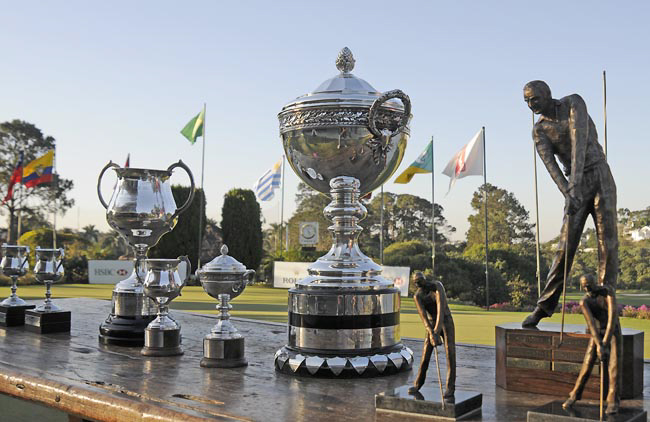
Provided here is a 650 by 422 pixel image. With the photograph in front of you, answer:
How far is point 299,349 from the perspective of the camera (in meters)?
2.76

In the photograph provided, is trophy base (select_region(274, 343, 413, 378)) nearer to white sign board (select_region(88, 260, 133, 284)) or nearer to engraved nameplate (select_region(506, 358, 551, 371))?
engraved nameplate (select_region(506, 358, 551, 371))

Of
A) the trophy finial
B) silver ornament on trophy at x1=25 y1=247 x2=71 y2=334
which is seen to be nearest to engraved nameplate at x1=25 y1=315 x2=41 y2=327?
silver ornament on trophy at x1=25 y1=247 x2=71 y2=334

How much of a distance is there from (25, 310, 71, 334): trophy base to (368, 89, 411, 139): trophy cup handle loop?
8.02 feet

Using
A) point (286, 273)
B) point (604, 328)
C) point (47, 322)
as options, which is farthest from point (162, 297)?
point (286, 273)

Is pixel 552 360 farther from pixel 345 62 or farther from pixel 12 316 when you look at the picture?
pixel 12 316

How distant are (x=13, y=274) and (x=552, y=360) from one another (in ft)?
11.8

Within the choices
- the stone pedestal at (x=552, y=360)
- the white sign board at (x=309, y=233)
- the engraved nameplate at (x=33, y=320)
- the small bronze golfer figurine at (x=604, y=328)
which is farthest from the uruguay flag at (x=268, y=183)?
the small bronze golfer figurine at (x=604, y=328)

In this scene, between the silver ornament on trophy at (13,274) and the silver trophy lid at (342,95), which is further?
the silver ornament on trophy at (13,274)

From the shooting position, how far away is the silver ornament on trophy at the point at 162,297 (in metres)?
3.15

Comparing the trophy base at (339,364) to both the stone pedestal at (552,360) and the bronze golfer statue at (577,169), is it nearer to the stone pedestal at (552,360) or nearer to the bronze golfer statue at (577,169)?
the stone pedestal at (552,360)

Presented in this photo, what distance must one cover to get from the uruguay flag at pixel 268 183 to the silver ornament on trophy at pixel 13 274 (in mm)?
13807

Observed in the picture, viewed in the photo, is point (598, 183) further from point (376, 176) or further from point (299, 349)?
point (299, 349)

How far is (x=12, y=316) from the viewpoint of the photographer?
4250 mm

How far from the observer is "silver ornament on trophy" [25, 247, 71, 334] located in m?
4.00
